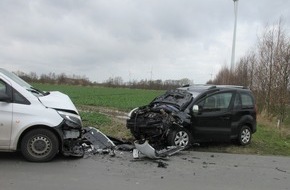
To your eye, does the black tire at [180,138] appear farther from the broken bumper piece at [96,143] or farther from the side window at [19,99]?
the side window at [19,99]

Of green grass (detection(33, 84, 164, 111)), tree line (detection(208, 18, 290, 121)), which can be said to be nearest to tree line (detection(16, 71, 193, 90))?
green grass (detection(33, 84, 164, 111))

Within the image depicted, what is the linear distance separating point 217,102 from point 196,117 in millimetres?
968

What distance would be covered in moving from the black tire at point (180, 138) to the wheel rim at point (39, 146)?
11.1ft

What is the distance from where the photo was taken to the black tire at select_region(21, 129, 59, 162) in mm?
8109

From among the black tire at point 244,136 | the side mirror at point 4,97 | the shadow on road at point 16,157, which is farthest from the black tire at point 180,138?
the side mirror at point 4,97

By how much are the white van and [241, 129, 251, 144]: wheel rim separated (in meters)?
5.60

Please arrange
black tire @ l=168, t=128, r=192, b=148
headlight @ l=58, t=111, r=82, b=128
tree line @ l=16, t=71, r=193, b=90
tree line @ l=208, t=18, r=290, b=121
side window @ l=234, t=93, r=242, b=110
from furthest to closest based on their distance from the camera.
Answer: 1. tree line @ l=16, t=71, r=193, b=90
2. tree line @ l=208, t=18, r=290, b=121
3. side window @ l=234, t=93, r=242, b=110
4. black tire @ l=168, t=128, r=192, b=148
5. headlight @ l=58, t=111, r=82, b=128

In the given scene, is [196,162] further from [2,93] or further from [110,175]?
[2,93]

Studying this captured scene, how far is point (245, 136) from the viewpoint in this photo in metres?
12.1

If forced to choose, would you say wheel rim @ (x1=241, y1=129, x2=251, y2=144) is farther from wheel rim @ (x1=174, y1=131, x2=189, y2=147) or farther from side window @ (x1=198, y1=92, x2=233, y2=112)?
wheel rim @ (x1=174, y1=131, x2=189, y2=147)

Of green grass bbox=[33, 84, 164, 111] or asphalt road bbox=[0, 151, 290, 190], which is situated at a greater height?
green grass bbox=[33, 84, 164, 111]

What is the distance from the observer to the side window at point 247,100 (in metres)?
12.2

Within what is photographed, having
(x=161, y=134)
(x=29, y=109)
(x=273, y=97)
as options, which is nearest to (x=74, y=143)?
(x=29, y=109)

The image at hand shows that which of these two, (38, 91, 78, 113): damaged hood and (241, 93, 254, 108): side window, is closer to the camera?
(38, 91, 78, 113): damaged hood
